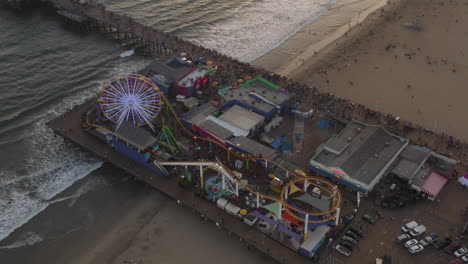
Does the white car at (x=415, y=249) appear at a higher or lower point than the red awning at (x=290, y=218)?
lower

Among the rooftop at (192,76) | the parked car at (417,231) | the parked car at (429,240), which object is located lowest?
the parked car at (429,240)

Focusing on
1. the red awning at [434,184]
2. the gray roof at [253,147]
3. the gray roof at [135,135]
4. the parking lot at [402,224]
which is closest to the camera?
the parking lot at [402,224]

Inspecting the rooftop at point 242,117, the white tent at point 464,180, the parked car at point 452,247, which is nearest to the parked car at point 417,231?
the parked car at point 452,247

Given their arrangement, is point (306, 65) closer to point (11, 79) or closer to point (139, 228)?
point (139, 228)

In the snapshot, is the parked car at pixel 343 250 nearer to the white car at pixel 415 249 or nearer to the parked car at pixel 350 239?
the parked car at pixel 350 239

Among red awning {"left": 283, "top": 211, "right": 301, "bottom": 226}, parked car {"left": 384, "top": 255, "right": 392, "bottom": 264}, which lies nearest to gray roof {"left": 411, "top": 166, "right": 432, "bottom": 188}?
parked car {"left": 384, "top": 255, "right": 392, "bottom": 264}

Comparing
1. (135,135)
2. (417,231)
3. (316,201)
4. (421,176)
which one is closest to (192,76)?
(135,135)
